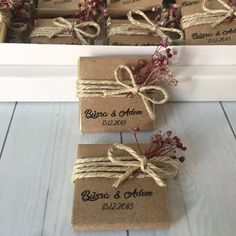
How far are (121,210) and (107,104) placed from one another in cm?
20

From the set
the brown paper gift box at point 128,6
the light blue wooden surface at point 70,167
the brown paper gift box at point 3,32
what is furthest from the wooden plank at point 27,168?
the brown paper gift box at point 128,6

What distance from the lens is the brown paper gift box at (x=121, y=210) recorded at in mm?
466

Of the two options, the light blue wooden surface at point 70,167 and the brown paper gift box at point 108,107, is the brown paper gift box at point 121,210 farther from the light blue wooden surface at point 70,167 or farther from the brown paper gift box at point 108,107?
the brown paper gift box at point 108,107

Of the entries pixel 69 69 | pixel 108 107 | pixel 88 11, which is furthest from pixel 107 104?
pixel 88 11

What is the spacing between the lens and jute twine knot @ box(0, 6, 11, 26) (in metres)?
0.67

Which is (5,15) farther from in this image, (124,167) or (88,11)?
(124,167)

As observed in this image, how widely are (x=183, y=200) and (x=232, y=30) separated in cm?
35

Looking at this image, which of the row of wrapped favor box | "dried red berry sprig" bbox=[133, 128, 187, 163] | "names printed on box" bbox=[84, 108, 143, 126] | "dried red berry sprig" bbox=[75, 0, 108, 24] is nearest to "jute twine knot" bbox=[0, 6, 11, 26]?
the row of wrapped favor box

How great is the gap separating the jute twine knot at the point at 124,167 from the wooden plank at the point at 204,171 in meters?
0.04

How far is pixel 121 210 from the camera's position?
48 centimetres

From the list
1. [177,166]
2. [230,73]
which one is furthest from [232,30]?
[177,166]

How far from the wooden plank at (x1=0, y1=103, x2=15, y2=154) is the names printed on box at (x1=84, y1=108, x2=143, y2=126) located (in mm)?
147

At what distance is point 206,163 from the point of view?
57 cm

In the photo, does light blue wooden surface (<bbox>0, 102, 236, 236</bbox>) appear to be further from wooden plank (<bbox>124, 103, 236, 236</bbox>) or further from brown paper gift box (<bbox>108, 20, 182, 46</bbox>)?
brown paper gift box (<bbox>108, 20, 182, 46</bbox>)
